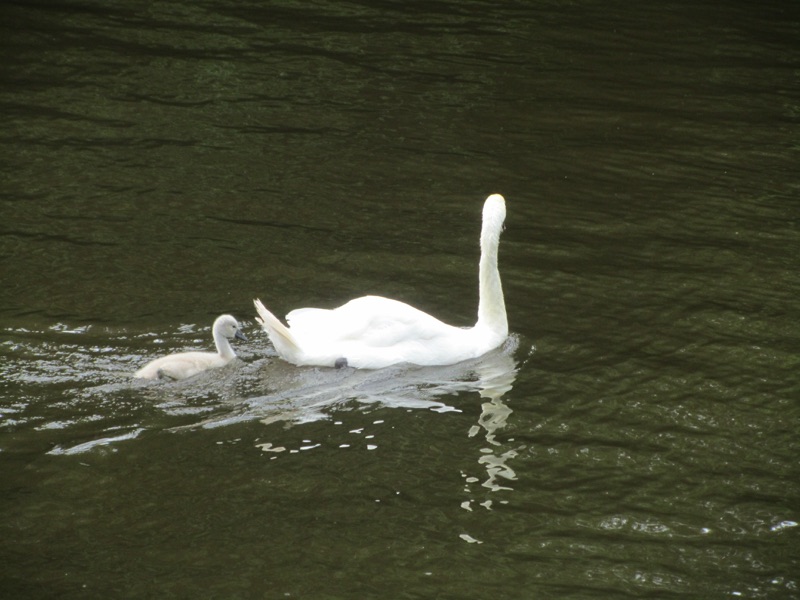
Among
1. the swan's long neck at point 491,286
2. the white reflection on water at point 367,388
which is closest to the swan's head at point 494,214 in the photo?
the swan's long neck at point 491,286

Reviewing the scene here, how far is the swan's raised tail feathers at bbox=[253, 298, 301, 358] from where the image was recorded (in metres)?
8.34

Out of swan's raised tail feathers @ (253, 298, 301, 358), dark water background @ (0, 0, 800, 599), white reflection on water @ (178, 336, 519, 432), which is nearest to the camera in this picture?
dark water background @ (0, 0, 800, 599)

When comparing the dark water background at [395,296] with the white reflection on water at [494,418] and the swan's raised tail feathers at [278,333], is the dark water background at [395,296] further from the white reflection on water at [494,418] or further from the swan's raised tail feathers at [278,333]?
the swan's raised tail feathers at [278,333]

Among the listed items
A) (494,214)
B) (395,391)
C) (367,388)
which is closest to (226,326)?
(367,388)

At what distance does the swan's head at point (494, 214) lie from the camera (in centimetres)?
924

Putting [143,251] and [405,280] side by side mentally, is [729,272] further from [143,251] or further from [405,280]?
[143,251]

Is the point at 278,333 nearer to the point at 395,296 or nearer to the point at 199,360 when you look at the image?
the point at 199,360

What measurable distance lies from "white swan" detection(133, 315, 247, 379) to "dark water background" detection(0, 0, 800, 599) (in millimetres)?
104

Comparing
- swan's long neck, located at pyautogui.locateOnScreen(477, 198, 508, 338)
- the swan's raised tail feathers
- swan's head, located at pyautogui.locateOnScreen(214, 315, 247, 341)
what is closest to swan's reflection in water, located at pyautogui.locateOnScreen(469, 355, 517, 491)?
swan's long neck, located at pyautogui.locateOnScreen(477, 198, 508, 338)

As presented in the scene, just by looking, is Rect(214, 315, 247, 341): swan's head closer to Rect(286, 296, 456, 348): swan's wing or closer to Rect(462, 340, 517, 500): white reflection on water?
Rect(286, 296, 456, 348): swan's wing

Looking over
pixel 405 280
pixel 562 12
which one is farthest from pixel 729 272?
pixel 562 12

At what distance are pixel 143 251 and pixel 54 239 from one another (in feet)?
2.56

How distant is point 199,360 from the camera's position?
827cm

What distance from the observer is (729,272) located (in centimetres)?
1054
